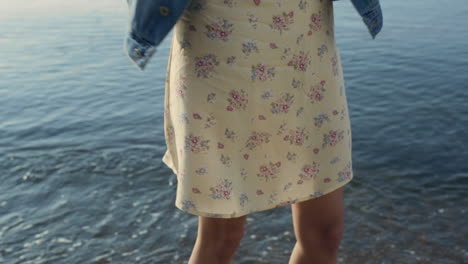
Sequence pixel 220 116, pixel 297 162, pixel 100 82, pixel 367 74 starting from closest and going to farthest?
Answer: pixel 220 116 < pixel 297 162 < pixel 367 74 < pixel 100 82

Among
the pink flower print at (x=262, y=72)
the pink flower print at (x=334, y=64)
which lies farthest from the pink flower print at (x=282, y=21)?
the pink flower print at (x=334, y=64)

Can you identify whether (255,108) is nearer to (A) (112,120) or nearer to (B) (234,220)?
(B) (234,220)

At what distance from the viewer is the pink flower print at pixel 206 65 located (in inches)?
62.1

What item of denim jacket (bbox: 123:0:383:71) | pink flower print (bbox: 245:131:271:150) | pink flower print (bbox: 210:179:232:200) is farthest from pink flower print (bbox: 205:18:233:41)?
pink flower print (bbox: 210:179:232:200)

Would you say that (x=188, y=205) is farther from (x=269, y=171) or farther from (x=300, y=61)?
(x=300, y=61)

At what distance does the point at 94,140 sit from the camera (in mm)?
4805

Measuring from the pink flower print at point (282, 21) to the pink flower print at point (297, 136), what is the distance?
1.11 ft

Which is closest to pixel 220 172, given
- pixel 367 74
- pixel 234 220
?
pixel 234 220

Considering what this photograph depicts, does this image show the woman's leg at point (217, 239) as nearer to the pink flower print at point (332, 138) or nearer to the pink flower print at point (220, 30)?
the pink flower print at point (332, 138)

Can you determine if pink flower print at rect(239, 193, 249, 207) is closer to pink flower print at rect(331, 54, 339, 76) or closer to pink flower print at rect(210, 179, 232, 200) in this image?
pink flower print at rect(210, 179, 232, 200)

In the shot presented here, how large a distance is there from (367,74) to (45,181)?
389 cm

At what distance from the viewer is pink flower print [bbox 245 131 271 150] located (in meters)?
1.71

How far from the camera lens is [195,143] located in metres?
1.67

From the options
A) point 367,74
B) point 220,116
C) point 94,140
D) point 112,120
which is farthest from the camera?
point 367,74
